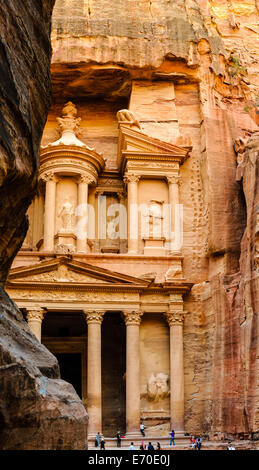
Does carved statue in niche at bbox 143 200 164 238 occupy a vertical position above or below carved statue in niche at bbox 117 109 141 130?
below

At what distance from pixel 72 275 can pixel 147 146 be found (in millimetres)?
7289

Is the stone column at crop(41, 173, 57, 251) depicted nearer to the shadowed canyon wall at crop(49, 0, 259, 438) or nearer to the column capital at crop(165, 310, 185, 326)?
the shadowed canyon wall at crop(49, 0, 259, 438)

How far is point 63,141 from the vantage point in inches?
1195

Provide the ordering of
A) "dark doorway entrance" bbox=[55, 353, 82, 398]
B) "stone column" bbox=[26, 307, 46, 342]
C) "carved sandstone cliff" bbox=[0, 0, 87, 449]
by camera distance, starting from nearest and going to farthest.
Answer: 1. "carved sandstone cliff" bbox=[0, 0, 87, 449]
2. "stone column" bbox=[26, 307, 46, 342]
3. "dark doorway entrance" bbox=[55, 353, 82, 398]

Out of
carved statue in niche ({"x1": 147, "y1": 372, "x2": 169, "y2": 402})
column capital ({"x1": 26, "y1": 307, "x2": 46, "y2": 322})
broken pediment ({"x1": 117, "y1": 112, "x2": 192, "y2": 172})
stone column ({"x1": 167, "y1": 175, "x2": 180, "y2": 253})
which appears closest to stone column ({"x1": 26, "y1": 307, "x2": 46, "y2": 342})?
column capital ({"x1": 26, "y1": 307, "x2": 46, "y2": 322})

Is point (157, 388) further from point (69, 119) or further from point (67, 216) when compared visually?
point (69, 119)

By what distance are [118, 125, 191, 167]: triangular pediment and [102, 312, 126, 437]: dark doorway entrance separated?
24.3 feet

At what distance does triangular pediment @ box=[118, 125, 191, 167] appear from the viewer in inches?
1173

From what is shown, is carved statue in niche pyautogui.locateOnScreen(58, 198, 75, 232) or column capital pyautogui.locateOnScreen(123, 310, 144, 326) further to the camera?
carved statue in niche pyautogui.locateOnScreen(58, 198, 75, 232)

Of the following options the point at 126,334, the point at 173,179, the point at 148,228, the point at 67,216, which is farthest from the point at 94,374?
the point at 173,179

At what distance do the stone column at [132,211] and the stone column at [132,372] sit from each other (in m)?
3.38
